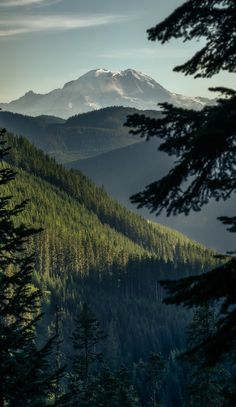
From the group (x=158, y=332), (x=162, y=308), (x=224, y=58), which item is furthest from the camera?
(x=162, y=308)

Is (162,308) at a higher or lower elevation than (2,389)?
higher

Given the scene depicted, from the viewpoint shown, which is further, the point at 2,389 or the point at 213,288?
the point at 2,389

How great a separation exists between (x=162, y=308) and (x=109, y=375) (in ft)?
455

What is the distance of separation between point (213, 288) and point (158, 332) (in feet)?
558

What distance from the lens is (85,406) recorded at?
53.3 meters

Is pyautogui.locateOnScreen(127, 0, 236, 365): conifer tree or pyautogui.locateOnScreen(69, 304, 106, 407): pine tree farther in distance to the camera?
pyautogui.locateOnScreen(69, 304, 106, 407): pine tree

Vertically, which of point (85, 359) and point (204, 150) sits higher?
point (85, 359)

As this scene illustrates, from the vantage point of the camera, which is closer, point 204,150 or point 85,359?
point 204,150

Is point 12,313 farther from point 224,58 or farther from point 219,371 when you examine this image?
point 219,371

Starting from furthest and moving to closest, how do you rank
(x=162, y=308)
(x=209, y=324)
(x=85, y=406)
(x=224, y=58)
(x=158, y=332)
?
(x=162, y=308)
(x=158, y=332)
(x=85, y=406)
(x=209, y=324)
(x=224, y=58)

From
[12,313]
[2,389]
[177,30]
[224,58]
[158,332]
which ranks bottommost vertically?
[2,389]

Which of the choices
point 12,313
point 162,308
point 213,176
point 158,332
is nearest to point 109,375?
point 12,313

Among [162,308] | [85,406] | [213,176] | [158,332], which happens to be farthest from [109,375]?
[162,308]

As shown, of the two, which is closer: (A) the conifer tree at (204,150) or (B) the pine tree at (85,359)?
(A) the conifer tree at (204,150)
